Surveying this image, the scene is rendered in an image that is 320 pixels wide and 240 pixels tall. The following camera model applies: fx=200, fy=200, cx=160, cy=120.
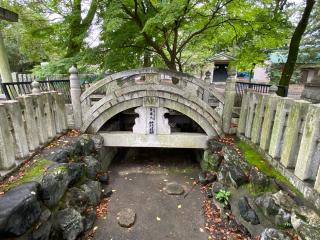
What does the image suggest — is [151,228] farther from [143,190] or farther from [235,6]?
[235,6]

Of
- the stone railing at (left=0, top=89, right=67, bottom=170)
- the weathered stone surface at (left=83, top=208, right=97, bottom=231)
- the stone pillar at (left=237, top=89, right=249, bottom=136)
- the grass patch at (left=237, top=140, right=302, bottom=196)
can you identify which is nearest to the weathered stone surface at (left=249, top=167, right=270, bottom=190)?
the grass patch at (left=237, top=140, right=302, bottom=196)

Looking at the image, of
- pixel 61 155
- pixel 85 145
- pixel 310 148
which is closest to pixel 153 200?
pixel 85 145

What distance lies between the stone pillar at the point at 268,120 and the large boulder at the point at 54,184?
449 cm

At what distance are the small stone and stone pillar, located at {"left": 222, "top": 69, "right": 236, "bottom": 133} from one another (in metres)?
2.26

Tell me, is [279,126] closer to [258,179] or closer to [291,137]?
[291,137]

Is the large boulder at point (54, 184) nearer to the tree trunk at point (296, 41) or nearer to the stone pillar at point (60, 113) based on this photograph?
the stone pillar at point (60, 113)

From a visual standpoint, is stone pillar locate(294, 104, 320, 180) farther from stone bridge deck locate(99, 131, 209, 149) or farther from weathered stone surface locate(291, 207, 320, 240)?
stone bridge deck locate(99, 131, 209, 149)

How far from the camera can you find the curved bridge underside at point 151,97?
19.2 feet

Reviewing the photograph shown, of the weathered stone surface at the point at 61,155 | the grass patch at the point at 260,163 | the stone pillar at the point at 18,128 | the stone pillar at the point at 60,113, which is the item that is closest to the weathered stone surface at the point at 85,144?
the weathered stone surface at the point at 61,155

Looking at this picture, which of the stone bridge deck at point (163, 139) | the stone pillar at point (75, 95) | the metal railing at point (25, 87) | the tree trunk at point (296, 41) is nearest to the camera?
the stone pillar at point (75, 95)

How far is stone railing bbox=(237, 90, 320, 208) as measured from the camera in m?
3.20

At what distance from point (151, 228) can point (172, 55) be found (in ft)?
18.6

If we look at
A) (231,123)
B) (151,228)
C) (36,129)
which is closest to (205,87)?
(231,123)

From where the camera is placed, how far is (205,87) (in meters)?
5.85
